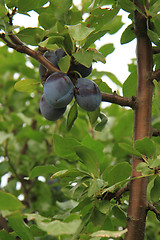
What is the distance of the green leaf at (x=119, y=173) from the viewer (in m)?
0.66

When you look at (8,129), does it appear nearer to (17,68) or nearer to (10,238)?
(17,68)

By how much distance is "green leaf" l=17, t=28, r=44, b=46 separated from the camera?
2.23 feet

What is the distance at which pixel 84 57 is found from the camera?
639 millimetres

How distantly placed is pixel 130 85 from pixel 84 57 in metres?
0.27

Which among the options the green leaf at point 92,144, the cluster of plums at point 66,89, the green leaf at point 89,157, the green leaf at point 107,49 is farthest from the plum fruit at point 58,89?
the green leaf at point 107,49

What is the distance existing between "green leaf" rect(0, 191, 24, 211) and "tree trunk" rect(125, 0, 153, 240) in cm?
27

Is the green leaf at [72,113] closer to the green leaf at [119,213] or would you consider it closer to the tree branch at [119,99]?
the tree branch at [119,99]

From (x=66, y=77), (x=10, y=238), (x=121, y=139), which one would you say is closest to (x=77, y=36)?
(x=66, y=77)

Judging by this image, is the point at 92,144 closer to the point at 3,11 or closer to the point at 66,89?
the point at 66,89

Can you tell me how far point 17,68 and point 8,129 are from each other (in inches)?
19.1

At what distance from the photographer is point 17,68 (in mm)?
1968

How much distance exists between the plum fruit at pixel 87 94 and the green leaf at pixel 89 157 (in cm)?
9

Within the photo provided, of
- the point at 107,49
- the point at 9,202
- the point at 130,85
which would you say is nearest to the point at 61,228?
the point at 9,202

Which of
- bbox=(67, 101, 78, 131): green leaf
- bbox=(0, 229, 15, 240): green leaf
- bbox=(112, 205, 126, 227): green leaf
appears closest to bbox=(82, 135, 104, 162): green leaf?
bbox=(67, 101, 78, 131): green leaf
